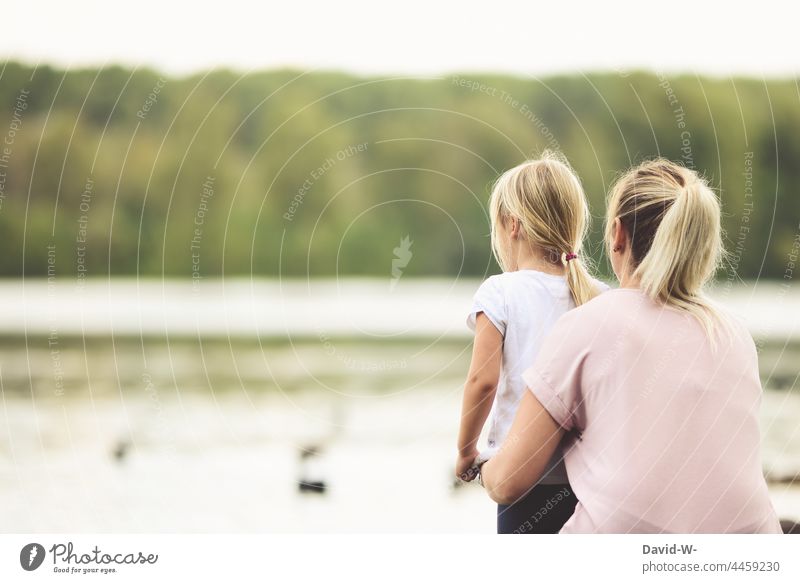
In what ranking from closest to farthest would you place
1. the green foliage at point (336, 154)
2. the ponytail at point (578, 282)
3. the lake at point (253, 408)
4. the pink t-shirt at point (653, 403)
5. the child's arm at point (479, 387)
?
the pink t-shirt at point (653, 403)
the child's arm at point (479, 387)
the ponytail at point (578, 282)
the lake at point (253, 408)
the green foliage at point (336, 154)

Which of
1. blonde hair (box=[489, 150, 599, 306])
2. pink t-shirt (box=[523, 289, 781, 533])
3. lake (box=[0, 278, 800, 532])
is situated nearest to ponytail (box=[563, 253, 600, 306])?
blonde hair (box=[489, 150, 599, 306])

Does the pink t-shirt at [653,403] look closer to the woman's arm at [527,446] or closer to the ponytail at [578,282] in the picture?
the woman's arm at [527,446]

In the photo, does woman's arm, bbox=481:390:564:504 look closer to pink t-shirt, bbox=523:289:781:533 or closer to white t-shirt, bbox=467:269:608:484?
pink t-shirt, bbox=523:289:781:533

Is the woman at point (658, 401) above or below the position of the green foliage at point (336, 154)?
above

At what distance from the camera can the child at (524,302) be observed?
7.86 ft

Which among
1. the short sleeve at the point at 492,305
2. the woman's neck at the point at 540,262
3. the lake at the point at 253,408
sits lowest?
the lake at the point at 253,408

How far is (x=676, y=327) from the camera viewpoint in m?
2.02

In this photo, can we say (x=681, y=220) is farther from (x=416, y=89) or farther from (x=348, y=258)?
(x=348, y=258)

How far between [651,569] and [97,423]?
5.67 meters

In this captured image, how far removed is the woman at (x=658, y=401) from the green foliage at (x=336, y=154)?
276 cm

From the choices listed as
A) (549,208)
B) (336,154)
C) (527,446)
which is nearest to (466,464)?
(527,446)

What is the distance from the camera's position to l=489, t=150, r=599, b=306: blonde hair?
255 centimetres

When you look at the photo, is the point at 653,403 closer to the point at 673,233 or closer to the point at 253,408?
the point at 673,233

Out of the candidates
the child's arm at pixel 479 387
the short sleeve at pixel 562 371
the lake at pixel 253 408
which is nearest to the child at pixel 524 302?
the child's arm at pixel 479 387
